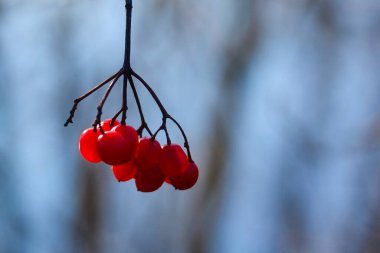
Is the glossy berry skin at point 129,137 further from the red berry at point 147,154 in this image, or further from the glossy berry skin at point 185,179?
the glossy berry skin at point 185,179

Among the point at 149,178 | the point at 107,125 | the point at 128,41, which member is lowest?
the point at 149,178

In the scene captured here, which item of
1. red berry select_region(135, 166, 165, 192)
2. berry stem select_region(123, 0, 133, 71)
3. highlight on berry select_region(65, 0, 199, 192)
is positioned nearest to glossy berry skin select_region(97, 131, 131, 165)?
highlight on berry select_region(65, 0, 199, 192)

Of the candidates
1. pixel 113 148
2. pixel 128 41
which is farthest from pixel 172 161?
pixel 128 41

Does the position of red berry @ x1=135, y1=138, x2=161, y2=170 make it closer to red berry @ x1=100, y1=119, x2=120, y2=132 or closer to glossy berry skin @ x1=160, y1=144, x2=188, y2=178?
glossy berry skin @ x1=160, y1=144, x2=188, y2=178

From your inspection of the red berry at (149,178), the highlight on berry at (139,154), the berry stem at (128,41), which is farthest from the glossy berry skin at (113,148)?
the berry stem at (128,41)

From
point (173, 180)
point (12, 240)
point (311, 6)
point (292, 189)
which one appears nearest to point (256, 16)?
point (311, 6)

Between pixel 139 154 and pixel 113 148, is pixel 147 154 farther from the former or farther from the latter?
pixel 113 148

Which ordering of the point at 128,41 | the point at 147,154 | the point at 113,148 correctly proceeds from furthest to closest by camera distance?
1. the point at 147,154
2. the point at 113,148
3. the point at 128,41
